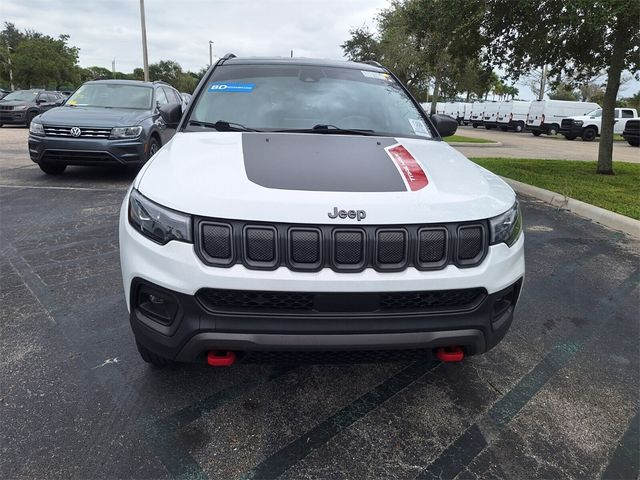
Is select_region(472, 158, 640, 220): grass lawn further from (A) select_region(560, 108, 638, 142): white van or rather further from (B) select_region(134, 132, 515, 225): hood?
(A) select_region(560, 108, 638, 142): white van

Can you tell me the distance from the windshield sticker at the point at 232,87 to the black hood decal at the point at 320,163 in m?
0.71

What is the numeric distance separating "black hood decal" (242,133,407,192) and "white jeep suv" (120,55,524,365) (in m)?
0.01

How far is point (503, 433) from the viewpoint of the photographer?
92.4 inches

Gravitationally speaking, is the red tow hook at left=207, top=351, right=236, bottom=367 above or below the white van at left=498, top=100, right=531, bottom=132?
below

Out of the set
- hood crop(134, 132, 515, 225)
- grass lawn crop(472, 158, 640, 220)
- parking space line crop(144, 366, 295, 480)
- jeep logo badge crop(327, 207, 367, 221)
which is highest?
hood crop(134, 132, 515, 225)

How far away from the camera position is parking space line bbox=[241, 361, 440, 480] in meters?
2.07

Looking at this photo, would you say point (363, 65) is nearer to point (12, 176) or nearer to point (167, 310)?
point (167, 310)

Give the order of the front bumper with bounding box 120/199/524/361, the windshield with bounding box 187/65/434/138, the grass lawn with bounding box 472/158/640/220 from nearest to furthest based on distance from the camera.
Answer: the front bumper with bounding box 120/199/524/361
the windshield with bounding box 187/65/434/138
the grass lawn with bounding box 472/158/640/220

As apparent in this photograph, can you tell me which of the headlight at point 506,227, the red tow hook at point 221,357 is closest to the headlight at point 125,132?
the red tow hook at point 221,357

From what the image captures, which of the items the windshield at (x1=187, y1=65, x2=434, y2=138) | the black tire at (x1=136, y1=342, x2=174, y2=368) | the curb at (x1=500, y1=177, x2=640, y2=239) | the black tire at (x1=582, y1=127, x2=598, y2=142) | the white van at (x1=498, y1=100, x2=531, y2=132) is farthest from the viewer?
the white van at (x1=498, y1=100, x2=531, y2=132)

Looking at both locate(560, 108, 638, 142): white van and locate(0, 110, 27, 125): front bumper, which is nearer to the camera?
locate(0, 110, 27, 125): front bumper

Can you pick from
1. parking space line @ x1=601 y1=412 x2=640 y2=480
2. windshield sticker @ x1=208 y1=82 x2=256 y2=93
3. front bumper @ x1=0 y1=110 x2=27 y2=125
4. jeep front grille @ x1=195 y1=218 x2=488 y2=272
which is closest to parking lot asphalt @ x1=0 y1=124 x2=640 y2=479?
parking space line @ x1=601 y1=412 x2=640 y2=480

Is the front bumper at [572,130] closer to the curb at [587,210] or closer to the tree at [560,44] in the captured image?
the tree at [560,44]

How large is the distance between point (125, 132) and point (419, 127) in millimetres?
5664
